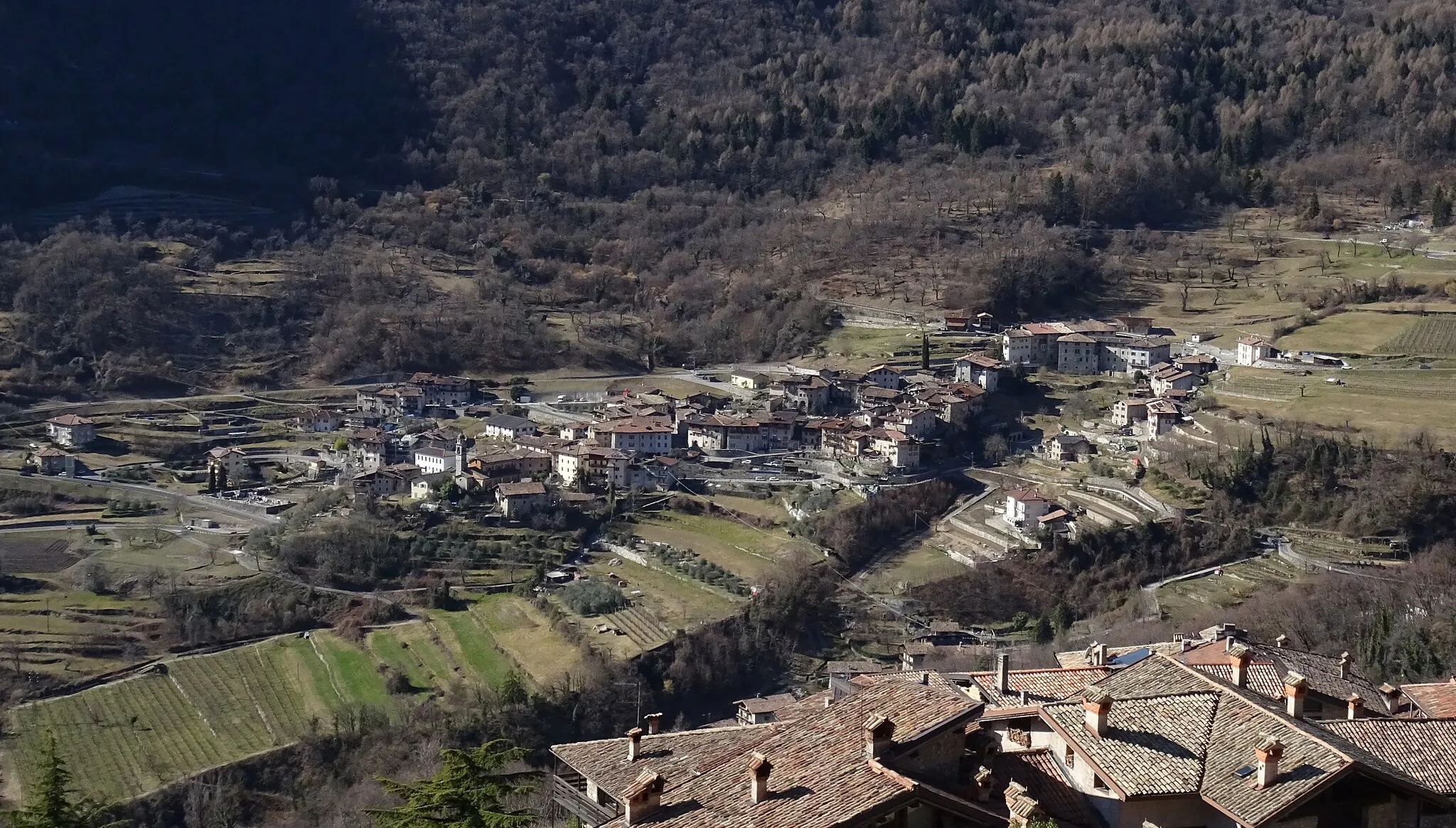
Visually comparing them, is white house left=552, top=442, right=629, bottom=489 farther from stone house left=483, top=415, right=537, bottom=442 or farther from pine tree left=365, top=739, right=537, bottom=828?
pine tree left=365, top=739, right=537, bottom=828

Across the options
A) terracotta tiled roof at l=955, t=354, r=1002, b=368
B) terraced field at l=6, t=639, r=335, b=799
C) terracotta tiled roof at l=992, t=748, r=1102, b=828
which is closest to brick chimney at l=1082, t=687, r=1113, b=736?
terracotta tiled roof at l=992, t=748, r=1102, b=828

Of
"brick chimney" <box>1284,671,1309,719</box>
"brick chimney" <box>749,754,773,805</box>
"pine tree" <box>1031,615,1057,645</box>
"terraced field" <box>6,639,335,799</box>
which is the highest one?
"brick chimney" <box>749,754,773,805</box>

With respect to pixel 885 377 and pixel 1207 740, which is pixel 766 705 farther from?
Answer: pixel 885 377

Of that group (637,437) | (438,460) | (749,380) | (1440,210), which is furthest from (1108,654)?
(1440,210)

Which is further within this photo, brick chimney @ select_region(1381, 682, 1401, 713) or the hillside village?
the hillside village

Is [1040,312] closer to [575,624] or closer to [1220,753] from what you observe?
[575,624]

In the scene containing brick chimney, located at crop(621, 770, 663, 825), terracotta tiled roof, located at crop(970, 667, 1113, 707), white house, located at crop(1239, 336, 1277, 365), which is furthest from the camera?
white house, located at crop(1239, 336, 1277, 365)
